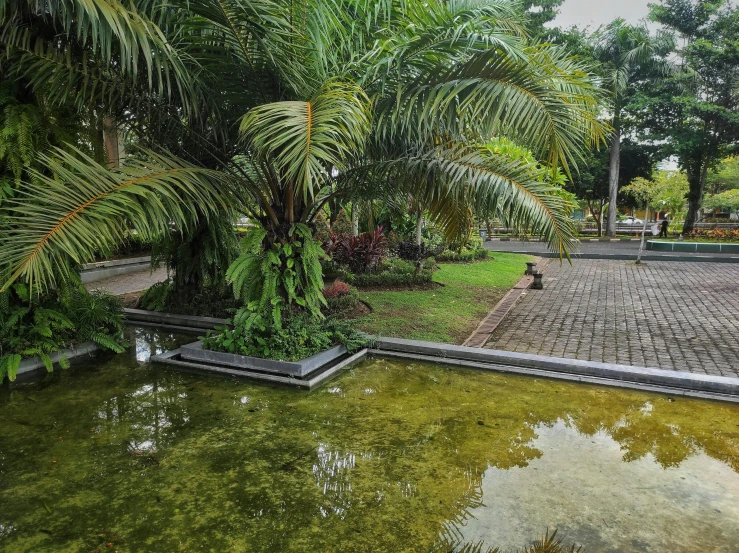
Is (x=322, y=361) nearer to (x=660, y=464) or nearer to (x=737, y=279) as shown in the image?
(x=660, y=464)

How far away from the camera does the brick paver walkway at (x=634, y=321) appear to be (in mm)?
5578

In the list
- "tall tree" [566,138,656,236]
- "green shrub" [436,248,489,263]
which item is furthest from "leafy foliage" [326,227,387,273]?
"tall tree" [566,138,656,236]

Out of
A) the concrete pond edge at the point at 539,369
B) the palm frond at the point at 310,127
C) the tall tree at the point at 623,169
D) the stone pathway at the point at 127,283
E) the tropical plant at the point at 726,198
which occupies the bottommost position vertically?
the concrete pond edge at the point at 539,369

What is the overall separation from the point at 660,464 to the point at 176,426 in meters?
3.63

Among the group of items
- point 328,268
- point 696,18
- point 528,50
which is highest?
point 696,18

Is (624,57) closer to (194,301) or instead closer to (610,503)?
(194,301)

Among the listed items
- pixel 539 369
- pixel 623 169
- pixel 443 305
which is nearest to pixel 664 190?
pixel 623 169

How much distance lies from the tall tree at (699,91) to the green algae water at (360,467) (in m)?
21.8

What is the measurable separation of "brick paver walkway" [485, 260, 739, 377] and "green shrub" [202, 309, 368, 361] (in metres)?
2.32

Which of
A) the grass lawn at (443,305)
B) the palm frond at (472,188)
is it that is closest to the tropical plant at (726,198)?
the grass lawn at (443,305)

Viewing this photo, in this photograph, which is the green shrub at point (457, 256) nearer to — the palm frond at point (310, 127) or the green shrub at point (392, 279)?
the green shrub at point (392, 279)

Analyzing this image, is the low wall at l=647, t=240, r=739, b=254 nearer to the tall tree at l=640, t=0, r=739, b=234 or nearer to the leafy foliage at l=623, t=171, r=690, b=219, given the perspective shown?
the leafy foliage at l=623, t=171, r=690, b=219

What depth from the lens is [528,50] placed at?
4508 mm

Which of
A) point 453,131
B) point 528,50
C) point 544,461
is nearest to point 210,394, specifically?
point 544,461
